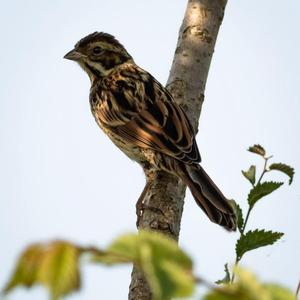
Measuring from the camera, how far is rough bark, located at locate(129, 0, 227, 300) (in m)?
4.23

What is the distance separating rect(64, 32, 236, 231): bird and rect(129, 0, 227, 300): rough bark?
0.08m

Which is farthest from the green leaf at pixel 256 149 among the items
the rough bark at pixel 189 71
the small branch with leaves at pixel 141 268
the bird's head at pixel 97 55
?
the bird's head at pixel 97 55

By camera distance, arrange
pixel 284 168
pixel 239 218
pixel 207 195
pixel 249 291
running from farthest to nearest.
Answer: pixel 207 195 → pixel 284 168 → pixel 239 218 → pixel 249 291

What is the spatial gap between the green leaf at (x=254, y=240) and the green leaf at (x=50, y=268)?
5.46ft

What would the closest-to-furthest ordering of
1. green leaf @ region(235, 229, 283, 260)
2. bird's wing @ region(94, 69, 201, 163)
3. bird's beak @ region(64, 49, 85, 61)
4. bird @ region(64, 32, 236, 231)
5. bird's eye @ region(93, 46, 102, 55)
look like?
green leaf @ region(235, 229, 283, 260), bird @ region(64, 32, 236, 231), bird's wing @ region(94, 69, 201, 163), bird's beak @ region(64, 49, 85, 61), bird's eye @ region(93, 46, 102, 55)

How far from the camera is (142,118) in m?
5.48

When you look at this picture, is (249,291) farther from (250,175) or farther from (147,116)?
(147,116)

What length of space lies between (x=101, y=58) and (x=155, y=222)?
3.23 m

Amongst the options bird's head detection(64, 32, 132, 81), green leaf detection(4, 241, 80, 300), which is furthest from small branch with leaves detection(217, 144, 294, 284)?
bird's head detection(64, 32, 132, 81)

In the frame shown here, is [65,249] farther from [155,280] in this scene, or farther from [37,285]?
[155,280]

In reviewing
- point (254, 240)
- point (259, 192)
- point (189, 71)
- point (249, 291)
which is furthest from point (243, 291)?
point (189, 71)

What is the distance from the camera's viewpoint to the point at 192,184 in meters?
4.68

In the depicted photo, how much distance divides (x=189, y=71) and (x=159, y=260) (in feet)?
12.2

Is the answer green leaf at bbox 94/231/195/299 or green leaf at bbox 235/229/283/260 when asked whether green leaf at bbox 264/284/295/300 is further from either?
green leaf at bbox 235/229/283/260
